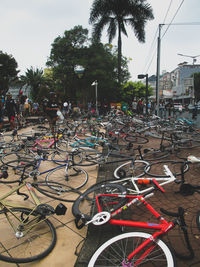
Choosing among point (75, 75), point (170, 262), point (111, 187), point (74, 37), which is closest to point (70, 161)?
point (111, 187)

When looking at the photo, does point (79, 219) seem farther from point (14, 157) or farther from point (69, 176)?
point (14, 157)

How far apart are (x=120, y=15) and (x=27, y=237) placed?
23.7 meters

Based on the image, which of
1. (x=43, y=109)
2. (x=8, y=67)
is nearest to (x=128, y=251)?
(x=43, y=109)

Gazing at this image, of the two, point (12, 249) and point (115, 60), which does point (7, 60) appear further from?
point (12, 249)

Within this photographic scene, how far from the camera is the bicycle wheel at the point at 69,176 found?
161 inches

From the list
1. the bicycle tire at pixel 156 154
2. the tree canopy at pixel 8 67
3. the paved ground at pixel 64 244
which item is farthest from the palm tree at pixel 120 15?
the tree canopy at pixel 8 67

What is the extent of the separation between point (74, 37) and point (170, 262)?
33073 mm

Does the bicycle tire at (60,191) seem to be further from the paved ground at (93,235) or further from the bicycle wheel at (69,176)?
the bicycle wheel at (69,176)

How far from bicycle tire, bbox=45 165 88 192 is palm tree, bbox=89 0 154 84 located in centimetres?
1795

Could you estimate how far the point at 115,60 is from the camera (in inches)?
1092

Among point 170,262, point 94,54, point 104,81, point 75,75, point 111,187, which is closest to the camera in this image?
point 170,262

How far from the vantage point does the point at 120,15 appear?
855 inches

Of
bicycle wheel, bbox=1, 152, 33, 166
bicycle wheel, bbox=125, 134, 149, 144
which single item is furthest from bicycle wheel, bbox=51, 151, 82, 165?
bicycle wheel, bbox=125, 134, 149, 144

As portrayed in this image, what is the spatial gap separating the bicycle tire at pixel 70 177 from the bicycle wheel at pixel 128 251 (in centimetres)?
210
